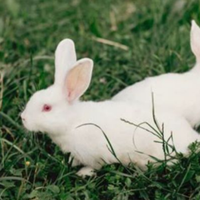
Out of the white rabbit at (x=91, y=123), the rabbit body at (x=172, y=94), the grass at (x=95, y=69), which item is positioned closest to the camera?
the grass at (x=95, y=69)

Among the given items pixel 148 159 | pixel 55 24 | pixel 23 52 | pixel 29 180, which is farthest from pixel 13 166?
pixel 55 24

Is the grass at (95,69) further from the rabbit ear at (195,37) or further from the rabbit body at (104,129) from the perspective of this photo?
the rabbit ear at (195,37)

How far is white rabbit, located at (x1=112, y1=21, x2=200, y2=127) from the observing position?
4.24 meters

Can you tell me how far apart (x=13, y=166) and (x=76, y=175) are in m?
0.37

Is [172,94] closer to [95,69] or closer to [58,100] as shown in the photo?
[58,100]

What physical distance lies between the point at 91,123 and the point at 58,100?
0.23m

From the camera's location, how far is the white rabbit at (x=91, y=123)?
13.0 feet

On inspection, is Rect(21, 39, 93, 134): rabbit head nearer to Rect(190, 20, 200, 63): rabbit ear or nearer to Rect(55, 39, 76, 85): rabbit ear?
Rect(55, 39, 76, 85): rabbit ear

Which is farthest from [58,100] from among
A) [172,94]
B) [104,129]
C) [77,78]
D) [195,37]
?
[195,37]

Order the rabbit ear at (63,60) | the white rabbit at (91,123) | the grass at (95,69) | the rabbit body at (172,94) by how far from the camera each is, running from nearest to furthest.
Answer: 1. the grass at (95,69)
2. the white rabbit at (91,123)
3. the rabbit ear at (63,60)
4. the rabbit body at (172,94)

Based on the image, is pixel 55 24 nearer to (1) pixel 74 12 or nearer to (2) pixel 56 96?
(1) pixel 74 12

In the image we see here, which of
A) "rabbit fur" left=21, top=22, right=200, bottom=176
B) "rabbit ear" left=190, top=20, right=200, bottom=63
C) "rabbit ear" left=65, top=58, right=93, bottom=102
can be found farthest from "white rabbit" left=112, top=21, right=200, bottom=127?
"rabbit ear" left=65, top=58, right=93, bottom=102

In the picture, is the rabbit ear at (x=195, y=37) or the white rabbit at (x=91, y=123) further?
the rabbit ear at (x=195, y=37)

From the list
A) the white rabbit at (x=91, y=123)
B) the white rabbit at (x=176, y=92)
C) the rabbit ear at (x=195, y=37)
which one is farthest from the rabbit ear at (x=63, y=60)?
the rabbit ear at (x=195, y=37)
